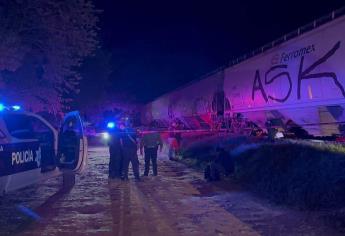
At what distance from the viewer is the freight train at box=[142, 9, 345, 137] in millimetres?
13164

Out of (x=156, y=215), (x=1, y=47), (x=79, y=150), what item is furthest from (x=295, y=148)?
(x=1, y=47)

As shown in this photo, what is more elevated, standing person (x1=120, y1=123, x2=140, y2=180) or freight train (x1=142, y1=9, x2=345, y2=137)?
freight train (x1=142, y1=9, x2=345, y2=137)

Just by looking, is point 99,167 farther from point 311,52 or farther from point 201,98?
point 201,98

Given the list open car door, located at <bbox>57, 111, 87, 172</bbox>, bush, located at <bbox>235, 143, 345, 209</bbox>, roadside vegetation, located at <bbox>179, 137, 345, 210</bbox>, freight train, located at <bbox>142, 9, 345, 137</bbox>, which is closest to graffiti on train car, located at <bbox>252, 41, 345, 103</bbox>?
freight train, located at <bbox>142, 9, 345, 137</bbox>

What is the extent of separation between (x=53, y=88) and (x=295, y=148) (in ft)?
33.9

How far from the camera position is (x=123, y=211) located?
893cm

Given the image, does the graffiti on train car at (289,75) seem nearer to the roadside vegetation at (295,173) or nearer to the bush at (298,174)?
the roadside vegetation at (295,173)

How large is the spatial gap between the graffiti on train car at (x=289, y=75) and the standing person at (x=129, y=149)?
526 centimetres

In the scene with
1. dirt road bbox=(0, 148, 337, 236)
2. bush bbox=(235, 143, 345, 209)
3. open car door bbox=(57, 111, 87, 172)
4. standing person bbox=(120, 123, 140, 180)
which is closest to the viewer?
dirt road bbox=(0, 148, 337, 236)

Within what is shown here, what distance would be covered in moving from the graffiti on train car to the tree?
6.11 m

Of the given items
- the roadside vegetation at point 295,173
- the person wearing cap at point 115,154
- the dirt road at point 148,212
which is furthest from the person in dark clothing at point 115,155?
the roadside vegetation at point 295,173

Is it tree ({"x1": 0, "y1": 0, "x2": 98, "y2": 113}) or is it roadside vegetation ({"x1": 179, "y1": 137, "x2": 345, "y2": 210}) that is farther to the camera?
tree ({"x1": 0, "y1": 0, "x2": 98, "y2": 113})

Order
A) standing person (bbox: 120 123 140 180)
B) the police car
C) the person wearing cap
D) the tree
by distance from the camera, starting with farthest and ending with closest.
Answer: the person wearing cap < standing person (bbox: 120 123 140 180) < the tree < the police car

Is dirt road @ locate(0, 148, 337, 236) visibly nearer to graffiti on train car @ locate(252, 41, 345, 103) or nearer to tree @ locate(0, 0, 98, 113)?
tree @ locate(0, 0, 98, 113)
